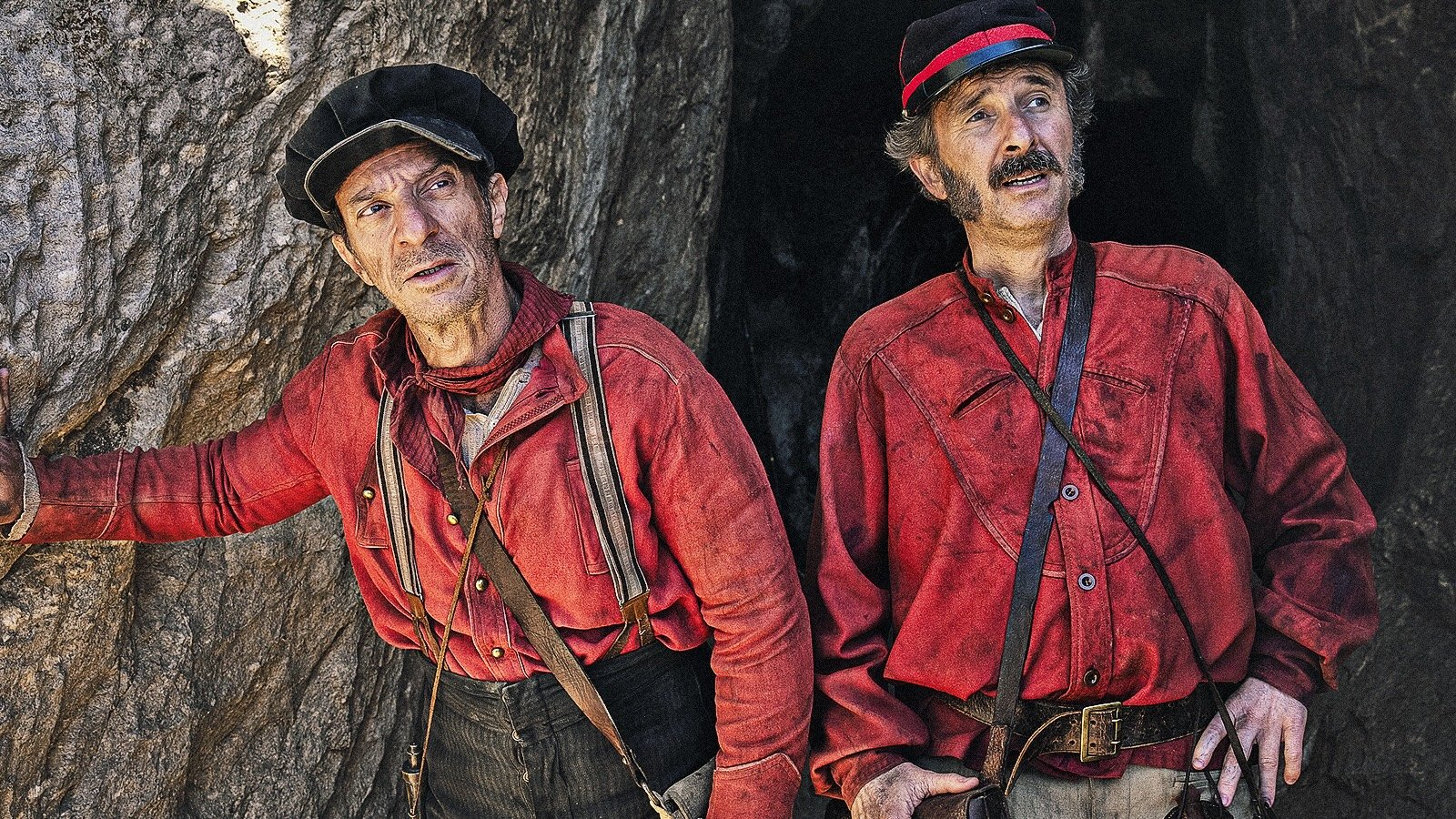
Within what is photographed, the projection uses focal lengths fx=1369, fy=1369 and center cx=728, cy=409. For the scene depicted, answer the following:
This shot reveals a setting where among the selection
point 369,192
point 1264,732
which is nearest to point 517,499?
point 369,192

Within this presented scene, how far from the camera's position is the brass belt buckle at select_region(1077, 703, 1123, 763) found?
265 centimetres

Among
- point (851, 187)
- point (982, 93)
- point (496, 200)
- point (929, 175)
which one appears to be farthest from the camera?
point (851, 187)

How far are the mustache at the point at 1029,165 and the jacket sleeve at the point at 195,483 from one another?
150 centimetres

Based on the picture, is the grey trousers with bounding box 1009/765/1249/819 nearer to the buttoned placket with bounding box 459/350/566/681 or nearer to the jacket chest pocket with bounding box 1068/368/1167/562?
the jacket chest pocket with bounding box 1068/368/1167/562

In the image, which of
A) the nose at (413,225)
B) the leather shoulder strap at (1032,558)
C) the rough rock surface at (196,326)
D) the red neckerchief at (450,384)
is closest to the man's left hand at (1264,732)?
the leather shoulder strap at (1032,558)

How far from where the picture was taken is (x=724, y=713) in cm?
263

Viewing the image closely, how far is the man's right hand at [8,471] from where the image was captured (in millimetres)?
2680

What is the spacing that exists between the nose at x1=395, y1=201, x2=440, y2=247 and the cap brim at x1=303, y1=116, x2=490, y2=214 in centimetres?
12

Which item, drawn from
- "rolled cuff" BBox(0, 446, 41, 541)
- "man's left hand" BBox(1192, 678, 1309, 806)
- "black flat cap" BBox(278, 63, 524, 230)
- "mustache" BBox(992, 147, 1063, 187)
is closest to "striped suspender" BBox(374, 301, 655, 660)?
"black flat cap" BBox(278, 63, 524, 230)

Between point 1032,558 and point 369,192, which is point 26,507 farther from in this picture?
point 1032,558

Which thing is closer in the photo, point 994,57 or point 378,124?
Result: point 378,124

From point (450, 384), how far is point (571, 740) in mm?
732

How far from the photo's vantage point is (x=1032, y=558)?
8.79 feet

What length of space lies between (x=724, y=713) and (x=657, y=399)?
617 millimetres
